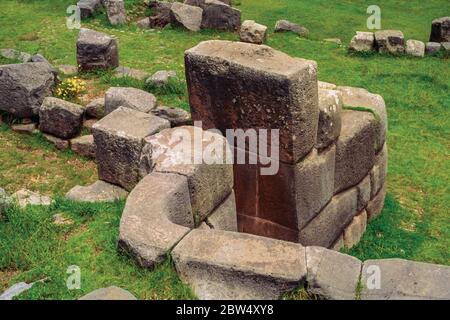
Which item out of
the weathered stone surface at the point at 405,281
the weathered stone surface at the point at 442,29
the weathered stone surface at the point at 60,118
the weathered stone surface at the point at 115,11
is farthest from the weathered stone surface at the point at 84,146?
the weathered stone surface at the point at 442,29

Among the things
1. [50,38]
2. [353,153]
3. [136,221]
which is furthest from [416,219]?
[50,38]

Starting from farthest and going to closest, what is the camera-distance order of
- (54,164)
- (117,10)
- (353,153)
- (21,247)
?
(117,10), (54,164), (353,153), (21,247)

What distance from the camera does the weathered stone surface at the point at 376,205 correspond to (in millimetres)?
7498

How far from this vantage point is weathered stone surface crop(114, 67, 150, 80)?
10891mm

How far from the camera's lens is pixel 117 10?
15.2m

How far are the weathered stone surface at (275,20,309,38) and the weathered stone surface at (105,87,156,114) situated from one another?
6857 mm

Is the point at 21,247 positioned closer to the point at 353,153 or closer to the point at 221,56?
the point at 221,56

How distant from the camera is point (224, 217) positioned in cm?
556

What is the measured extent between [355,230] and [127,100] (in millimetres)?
3968

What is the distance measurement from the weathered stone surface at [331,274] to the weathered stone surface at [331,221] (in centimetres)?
194

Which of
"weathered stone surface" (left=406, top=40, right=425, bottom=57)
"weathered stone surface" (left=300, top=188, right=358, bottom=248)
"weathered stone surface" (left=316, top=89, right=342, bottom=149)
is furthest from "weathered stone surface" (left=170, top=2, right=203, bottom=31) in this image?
"weathered stone surface" (left=316, top=89, right=342, bottom=149)

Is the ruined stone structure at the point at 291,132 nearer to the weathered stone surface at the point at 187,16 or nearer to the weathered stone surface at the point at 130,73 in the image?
the weathered stone surface at the point at 130,73

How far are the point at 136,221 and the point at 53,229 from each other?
1069 mm
